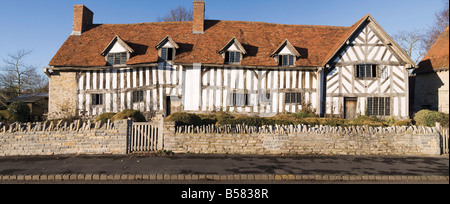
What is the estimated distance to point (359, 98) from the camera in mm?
19516

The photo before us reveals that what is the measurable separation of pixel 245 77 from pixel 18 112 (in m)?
16.5

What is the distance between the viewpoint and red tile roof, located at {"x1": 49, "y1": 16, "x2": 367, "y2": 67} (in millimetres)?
19641

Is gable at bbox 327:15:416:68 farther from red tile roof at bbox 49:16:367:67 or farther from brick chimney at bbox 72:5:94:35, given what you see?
brick chimney at bbox 72:5:94:35

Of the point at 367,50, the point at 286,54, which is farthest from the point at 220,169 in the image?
the point at 367,50

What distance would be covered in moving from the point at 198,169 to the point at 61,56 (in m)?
18.1

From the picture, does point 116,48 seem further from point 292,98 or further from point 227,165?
point 227,165

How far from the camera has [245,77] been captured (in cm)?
1962

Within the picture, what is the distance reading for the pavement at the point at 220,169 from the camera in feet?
23.8

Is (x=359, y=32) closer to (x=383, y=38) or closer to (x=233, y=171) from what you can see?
(x=383, y=38)

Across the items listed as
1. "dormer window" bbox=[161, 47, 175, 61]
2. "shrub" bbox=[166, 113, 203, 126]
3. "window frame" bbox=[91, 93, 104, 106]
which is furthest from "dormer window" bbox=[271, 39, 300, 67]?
"window frame" bbox=[91, 93, 104, 106]

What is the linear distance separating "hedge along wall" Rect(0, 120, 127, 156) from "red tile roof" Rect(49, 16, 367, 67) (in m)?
9.99

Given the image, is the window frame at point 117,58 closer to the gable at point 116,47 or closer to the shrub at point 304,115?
the gable at point 116,47
